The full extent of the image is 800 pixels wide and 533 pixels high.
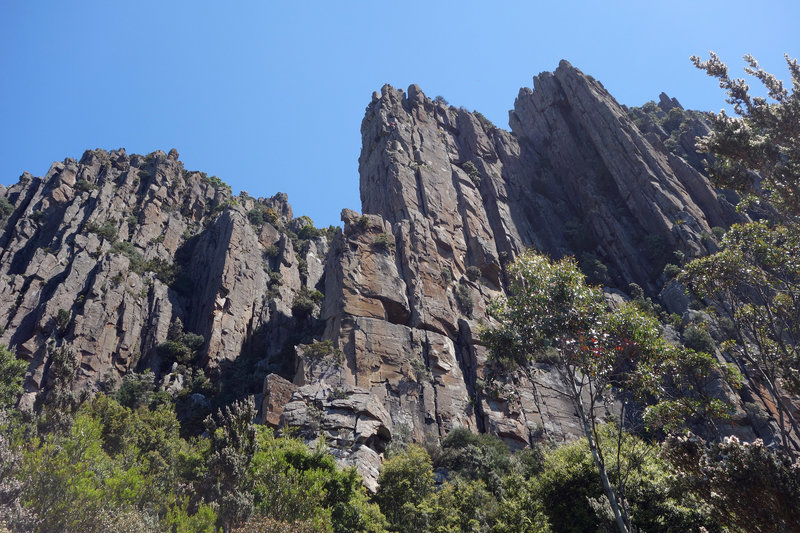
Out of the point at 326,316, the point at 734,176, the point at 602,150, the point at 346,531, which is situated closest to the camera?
the point at 734,176

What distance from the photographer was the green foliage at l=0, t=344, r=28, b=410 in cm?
3142

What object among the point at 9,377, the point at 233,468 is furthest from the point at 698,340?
the point at 9,377

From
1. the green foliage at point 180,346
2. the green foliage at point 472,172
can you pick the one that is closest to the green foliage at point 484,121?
the green foliage at point 472,172

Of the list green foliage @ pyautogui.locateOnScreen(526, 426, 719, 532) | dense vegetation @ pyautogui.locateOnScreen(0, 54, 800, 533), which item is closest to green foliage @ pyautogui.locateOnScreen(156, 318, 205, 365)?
dense vegetation @ pyautogui.locateOnScreen(0, 54, 800, 533)

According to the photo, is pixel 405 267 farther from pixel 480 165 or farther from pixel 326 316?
pixel 480 165

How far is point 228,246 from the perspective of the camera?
211ft

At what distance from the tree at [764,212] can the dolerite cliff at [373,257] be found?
10.1m

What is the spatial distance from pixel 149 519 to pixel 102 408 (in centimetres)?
1914

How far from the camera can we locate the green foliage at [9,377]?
31.4m

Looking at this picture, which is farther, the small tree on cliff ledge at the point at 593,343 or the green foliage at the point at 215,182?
the green foliage at the point at 215,182

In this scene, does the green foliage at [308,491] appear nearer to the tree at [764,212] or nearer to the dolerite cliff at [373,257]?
the dolerite cliff at [373,257]

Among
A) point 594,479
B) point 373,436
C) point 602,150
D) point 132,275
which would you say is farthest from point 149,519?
point 602,150

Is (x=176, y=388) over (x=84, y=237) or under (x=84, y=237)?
under

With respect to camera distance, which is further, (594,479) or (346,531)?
(594,479)
